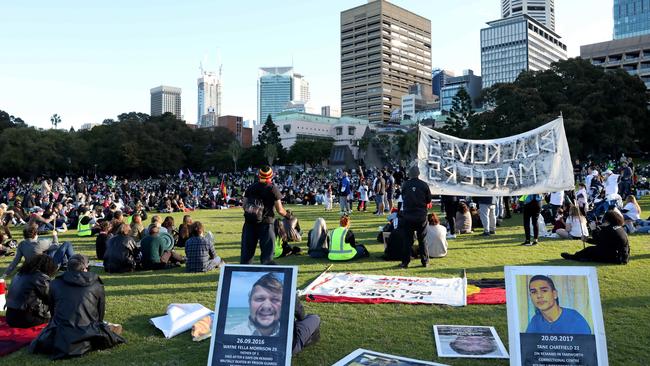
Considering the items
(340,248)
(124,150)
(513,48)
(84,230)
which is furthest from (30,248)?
(513,48)

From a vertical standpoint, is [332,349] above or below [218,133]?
below

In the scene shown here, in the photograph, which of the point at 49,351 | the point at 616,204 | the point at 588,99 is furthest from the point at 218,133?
the point at 49,351

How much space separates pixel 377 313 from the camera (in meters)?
6.13

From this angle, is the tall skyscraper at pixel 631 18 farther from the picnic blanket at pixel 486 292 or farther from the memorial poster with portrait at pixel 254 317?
the memorial poster with portrait at pixel 254 317

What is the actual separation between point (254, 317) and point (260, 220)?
364 cm

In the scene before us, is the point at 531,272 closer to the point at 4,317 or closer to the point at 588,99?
the point at 4,317

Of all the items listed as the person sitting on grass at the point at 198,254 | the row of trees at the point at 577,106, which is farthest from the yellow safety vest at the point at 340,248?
the row of trees at the point at 577,106

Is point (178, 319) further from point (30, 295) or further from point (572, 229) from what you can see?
point (572, 229)

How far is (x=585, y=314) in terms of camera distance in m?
3.71

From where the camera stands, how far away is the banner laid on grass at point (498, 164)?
10.5 m

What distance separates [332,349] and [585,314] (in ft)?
7.78

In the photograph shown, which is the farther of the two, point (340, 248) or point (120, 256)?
point (340, 248)

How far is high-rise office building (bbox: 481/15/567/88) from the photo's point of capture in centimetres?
14300

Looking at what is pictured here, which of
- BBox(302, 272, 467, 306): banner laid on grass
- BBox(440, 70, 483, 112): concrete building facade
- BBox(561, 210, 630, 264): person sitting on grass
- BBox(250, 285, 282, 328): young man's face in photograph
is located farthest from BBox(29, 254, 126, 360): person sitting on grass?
BBox(440, 70, 483, 112): concrete building facade
